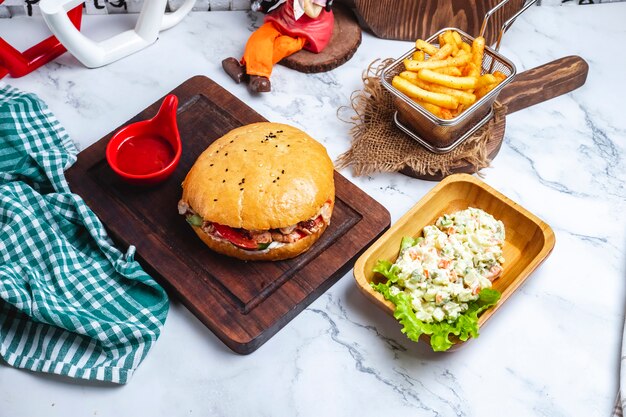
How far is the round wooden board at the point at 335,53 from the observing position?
295cm

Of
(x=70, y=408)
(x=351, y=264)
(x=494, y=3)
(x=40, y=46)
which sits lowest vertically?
(x=70, y=408)

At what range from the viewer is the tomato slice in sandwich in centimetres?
225

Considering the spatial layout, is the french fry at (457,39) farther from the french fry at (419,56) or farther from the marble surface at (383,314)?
the marble surface at (383,314)

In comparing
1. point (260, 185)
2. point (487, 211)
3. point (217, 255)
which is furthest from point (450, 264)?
point (217, 255)

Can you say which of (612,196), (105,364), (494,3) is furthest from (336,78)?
(105,364)

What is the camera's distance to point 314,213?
2.27 meters

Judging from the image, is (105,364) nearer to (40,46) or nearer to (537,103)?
(40,46)

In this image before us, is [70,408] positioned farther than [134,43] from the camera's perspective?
No

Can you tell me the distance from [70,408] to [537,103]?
2120 mm

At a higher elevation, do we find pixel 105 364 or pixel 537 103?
pixel 537 103

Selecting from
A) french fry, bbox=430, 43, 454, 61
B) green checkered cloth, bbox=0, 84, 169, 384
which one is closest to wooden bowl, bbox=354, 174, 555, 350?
french fry, bbox=430, 43, 454, 61

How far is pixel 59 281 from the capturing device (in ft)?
7.47

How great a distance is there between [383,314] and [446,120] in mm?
707

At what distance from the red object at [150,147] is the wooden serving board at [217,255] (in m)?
0.07
